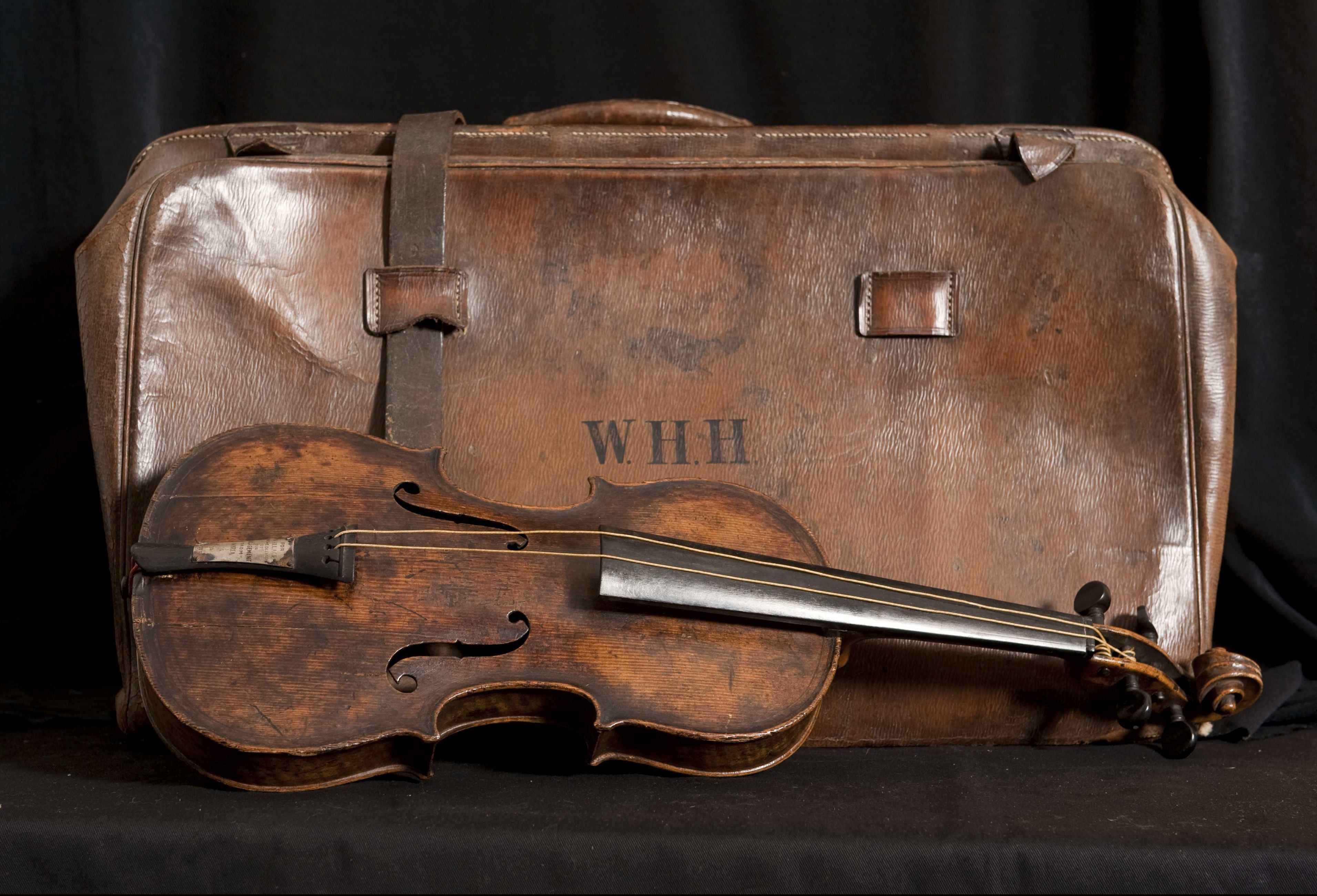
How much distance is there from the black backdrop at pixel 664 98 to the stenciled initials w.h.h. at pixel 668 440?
31.1 inches

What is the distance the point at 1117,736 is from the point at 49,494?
68.3 inches

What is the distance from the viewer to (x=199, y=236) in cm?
154

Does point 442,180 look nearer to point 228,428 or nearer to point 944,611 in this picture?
point 228,428

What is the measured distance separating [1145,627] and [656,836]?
728 millimetres

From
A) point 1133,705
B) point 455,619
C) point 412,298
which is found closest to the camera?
point 455,619

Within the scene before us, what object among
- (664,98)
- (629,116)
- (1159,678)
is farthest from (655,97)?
(1159,678)

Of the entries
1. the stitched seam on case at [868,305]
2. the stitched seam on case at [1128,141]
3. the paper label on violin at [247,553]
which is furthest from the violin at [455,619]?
the stitched seam on case at [1128,141]

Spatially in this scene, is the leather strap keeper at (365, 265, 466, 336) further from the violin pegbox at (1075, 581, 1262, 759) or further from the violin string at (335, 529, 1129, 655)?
the violin pegbox at (1075, 581, 1262, 759)

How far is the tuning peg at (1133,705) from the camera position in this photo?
139cm

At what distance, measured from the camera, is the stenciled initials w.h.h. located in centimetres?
153

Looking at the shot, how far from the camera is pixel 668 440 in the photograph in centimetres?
154

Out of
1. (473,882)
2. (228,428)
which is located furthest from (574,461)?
(473,882)

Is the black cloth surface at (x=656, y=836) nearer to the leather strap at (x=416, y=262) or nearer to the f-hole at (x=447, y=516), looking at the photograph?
the f-hole at (x=447, y=516)

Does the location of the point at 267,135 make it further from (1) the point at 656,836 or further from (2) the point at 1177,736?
(2) the point at 1177,736
